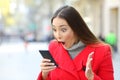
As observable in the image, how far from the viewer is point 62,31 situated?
9.12 feet

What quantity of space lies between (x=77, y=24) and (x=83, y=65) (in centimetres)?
28

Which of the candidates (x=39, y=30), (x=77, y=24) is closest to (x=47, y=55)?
(x=77, y=24)

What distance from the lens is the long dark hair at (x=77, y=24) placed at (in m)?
2.81

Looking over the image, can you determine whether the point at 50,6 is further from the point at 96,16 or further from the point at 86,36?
the point at 86,36

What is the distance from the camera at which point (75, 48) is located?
286 cm

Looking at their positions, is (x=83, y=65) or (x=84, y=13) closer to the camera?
(x=83, y=65)

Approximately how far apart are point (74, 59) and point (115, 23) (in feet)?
94.4

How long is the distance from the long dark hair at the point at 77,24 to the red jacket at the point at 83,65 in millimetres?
62

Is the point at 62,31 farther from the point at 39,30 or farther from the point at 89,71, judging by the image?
the point at 39,30

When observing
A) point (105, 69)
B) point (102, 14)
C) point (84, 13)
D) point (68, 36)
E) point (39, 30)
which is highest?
point (68, 36)

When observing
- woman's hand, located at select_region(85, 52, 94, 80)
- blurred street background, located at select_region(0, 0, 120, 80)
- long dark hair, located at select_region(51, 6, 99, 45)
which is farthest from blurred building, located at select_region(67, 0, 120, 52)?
woman's hand, located at select_region(85, 52, 94, 80)

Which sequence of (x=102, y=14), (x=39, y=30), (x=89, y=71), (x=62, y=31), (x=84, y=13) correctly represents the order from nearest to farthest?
(x=89, y=71) < (x=62, y=31) < (x=102, y=14) < (x=84, y=13) < (x=39, y=30)

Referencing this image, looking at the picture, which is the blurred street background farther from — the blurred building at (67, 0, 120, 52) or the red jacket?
the red jacket

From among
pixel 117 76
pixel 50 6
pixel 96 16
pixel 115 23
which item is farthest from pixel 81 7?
pixel 117 76
